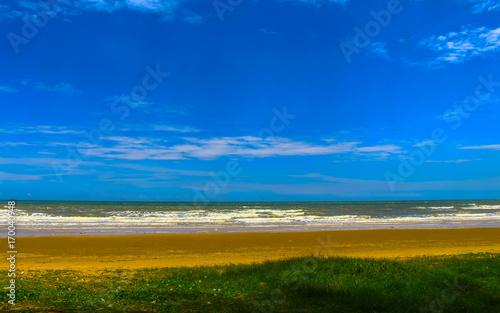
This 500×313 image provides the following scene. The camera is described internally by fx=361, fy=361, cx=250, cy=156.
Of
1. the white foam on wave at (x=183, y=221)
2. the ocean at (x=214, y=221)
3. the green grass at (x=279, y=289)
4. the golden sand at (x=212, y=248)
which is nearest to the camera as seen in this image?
the green grass at (x=279, y=289)

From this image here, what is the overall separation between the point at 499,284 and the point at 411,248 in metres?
10.8

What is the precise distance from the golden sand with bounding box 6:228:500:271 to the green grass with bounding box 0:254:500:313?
3.57m

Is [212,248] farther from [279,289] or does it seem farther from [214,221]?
[214,221]

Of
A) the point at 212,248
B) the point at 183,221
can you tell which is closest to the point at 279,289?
the point at 212,248

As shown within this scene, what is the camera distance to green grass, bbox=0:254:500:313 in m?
7.45

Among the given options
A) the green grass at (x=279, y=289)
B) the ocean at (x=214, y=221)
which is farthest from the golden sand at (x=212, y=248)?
the ocean at (x=214, y=221)

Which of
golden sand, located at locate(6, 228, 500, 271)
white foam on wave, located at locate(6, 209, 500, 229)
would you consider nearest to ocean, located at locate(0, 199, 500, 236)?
white foam on wave, located at locate(6, 209, 500, 229)

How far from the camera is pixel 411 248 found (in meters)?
19.2

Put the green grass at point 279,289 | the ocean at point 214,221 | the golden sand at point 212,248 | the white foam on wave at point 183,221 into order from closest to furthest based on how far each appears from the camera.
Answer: the green grass at point 279,289
the golden sand at point 212,248
the ocean at point 214,221
the white foam on wave at point 183,221

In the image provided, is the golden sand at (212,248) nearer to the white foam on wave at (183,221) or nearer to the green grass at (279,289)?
the green grass at (279,289)

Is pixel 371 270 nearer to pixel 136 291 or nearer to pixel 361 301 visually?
pixel 361 301

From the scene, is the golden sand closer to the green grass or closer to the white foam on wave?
the green grass

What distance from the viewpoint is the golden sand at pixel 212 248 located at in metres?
15.2

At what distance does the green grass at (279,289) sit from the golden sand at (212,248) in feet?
11.7
